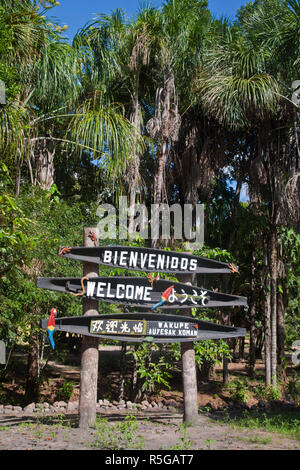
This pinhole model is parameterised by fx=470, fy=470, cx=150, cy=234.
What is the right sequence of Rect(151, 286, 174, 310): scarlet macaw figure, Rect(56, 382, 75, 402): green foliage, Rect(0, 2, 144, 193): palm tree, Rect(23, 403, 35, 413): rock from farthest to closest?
1. Rect(56, 382, 75, 402): green foliage
2. Rect(23, 403, 35, 413): rock
3. Rect(0, 2, 144, 193): palm tree
4. Rect(151, 286, 174, 310): scarlet macaw figure

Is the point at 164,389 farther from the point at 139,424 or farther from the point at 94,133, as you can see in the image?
the point at 94,133

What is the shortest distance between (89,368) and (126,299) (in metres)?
1.12

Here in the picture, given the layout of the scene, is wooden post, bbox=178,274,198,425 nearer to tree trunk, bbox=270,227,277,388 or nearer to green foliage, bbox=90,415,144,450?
green foliage, bbox=90,415,144,450

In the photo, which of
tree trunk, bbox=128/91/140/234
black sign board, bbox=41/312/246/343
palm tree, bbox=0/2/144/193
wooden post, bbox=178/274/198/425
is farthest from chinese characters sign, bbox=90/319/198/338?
tree trunk, bbox=128/91/140/234

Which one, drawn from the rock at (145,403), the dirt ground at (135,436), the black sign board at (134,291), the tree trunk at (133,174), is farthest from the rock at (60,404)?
the black sign board at (134,291)

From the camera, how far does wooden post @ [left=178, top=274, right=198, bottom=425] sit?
7.30 metres

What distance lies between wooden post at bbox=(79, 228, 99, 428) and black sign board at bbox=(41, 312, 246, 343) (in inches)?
8.1

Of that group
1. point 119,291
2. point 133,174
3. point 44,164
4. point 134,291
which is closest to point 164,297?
point 134,291

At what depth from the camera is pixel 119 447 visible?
566 centimetres

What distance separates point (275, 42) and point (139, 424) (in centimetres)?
890

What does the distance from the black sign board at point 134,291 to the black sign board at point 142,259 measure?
0.21 meters

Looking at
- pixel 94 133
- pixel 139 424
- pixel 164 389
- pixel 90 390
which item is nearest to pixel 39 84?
pixel 94 133

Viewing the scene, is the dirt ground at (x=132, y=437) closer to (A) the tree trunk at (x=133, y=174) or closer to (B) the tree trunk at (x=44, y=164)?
(A) the tree trunk at (x=133, y=174)

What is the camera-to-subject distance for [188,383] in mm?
7375
